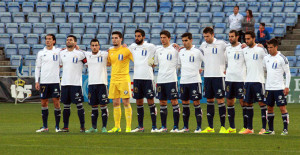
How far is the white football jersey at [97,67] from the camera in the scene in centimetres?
1377

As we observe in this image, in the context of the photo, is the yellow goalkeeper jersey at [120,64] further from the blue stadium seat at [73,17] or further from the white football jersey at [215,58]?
the blue stadium seat at [73,17]

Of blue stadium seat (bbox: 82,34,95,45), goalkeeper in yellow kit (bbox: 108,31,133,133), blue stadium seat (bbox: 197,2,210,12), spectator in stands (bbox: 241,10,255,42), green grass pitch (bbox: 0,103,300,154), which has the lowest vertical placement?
green grass pitch (bbox: 0,103,300,154)

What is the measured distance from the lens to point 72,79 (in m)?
13.9

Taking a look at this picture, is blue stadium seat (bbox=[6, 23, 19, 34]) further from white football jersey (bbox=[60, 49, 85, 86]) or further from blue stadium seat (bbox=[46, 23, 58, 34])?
white football jersey (bbox=[60, 49, 85, 86])

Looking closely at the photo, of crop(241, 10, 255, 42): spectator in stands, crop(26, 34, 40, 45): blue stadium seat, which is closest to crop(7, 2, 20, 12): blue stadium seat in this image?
crop(26, 34, 40, 45): blue stadium seat

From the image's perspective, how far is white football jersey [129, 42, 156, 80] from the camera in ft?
45.1

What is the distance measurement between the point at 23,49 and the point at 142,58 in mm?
15453

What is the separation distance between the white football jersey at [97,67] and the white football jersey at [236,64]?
2.68m

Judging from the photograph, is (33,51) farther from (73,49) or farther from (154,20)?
(73,49)

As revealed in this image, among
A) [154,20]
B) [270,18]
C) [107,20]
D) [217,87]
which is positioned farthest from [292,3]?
[217,87]

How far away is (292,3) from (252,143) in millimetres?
19442

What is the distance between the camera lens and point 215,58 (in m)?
13.7

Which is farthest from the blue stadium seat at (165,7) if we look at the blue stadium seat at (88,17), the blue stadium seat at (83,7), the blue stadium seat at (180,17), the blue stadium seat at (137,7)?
the blue stadium seat at (83,7)

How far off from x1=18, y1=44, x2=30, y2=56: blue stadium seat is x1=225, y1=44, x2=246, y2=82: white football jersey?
637 inches
